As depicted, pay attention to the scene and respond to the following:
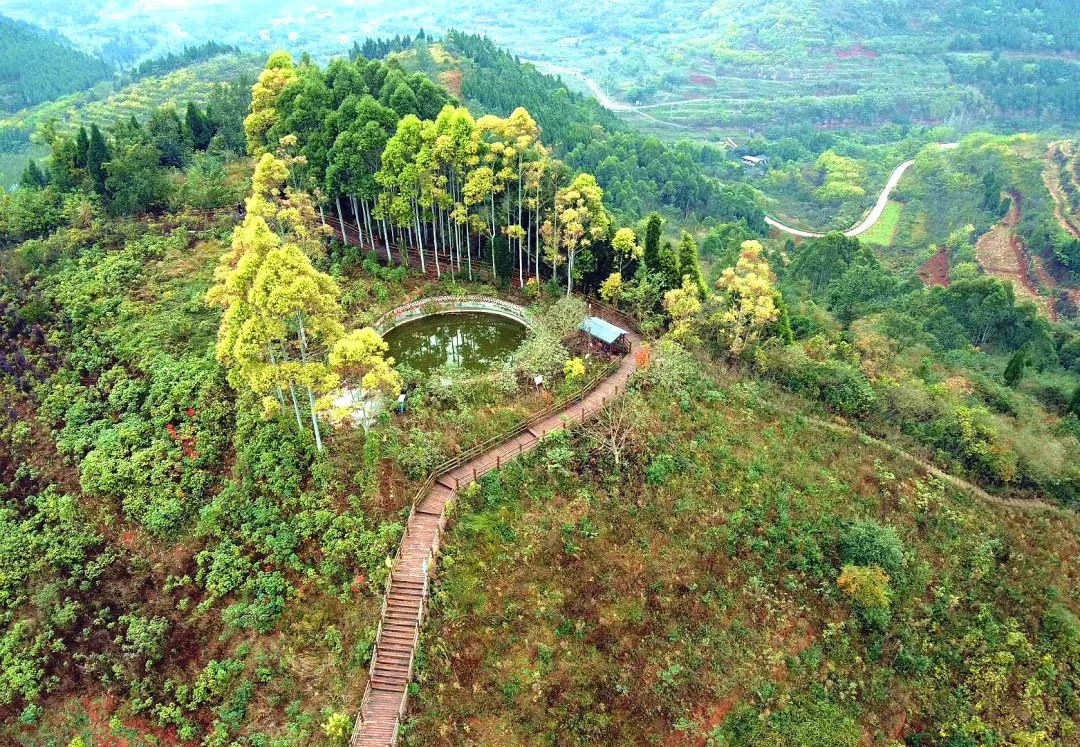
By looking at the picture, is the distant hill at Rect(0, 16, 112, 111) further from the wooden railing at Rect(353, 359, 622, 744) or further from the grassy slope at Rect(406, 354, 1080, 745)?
the grassy slope at Rect(406, 354, 1080, 745)

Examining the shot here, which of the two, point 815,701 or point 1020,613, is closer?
point 815,701

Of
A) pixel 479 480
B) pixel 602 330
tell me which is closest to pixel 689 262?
pixel 602 330

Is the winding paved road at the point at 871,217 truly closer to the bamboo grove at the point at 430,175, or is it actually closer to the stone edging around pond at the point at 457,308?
the bamboo grove at the point at 430,175

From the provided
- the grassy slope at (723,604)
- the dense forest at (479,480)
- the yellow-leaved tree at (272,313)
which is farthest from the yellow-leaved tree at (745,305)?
the yellow-leaved tree at (272,313)

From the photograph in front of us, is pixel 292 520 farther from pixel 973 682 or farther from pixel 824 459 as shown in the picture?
pixel 973 682

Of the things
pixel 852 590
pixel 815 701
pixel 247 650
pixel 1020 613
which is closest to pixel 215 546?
pixel 247 650

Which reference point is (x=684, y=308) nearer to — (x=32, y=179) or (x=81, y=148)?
(x=81, y=148)
